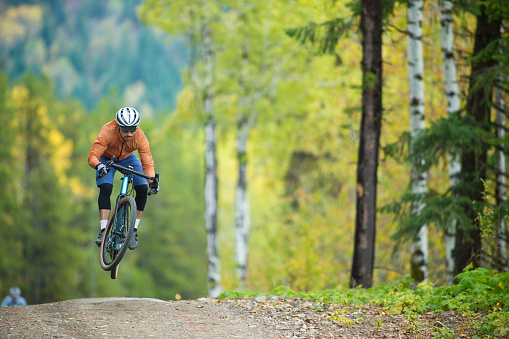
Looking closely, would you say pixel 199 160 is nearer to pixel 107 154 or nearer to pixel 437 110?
pixel 437 110

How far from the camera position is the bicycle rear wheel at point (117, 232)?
8.04 m

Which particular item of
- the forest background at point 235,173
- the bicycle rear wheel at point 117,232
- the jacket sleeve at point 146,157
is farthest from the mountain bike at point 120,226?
the forest background at point 235,173

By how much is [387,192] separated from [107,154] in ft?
37.0

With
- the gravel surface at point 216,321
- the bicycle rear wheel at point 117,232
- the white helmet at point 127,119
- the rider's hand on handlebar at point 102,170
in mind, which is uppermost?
the white helmet at point 127,119

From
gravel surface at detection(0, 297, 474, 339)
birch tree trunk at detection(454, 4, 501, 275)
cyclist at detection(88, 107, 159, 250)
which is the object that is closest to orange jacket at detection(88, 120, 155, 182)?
cyclist at detection(88, 107, 159, 250)

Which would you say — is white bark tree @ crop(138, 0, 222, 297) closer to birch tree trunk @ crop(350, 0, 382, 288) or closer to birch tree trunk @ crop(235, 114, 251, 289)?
birch tree trunk @ crop(235, 114, 251, 289)

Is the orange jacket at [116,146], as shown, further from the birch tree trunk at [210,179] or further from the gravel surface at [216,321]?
the birch tree trunk at [210,179]

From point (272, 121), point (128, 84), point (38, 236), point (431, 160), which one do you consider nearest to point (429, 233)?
point (431, 160)

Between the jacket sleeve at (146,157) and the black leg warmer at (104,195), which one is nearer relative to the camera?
the black leg warmer at (104,195)

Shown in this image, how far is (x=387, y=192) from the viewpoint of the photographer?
57.0 feet

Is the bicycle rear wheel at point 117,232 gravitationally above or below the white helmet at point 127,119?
below

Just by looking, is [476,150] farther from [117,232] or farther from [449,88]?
[117,232]

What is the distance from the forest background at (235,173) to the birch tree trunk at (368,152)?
49cm

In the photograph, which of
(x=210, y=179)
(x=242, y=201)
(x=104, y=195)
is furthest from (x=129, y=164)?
(x=242, y=201)
